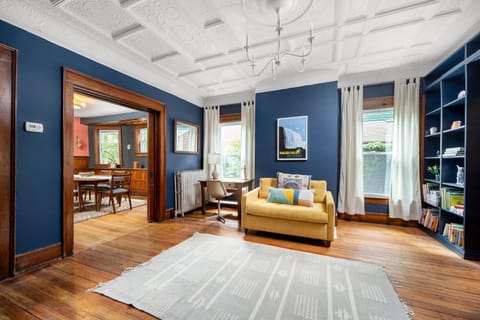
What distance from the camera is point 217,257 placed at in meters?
2.29

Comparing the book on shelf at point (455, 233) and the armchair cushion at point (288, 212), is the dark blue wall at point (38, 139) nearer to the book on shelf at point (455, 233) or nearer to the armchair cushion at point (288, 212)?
the armchair cushion at point (288, 212)

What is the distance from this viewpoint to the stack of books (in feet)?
8.11

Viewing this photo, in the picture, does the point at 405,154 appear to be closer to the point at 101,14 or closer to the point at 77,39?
the point at 101,14

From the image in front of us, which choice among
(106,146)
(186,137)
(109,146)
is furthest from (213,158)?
(106,146)

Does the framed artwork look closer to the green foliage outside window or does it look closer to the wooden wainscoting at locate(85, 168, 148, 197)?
the green foliage outside window

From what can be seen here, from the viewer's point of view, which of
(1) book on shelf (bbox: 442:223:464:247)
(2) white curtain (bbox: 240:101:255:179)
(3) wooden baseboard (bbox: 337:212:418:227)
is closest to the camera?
(1) book on shelf (bbox: 442:223:464:247)

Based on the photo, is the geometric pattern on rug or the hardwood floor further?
the geometric pattern on rug

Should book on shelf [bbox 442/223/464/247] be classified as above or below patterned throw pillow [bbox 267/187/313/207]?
below

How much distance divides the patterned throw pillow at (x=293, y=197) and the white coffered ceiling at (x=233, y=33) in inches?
84.4

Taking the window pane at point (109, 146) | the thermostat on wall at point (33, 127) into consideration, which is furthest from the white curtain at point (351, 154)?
the window pane at point (109, 146)

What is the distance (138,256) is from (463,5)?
4564mm

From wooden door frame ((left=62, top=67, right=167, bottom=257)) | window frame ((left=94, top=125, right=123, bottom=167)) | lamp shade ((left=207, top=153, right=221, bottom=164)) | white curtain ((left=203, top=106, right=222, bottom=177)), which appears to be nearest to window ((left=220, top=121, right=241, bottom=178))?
white curtain ((left=203, top=106, right=222, bottom=177))

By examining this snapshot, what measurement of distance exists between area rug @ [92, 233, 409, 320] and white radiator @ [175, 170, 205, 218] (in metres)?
1.64

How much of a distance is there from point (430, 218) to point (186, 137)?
15.5 ft
